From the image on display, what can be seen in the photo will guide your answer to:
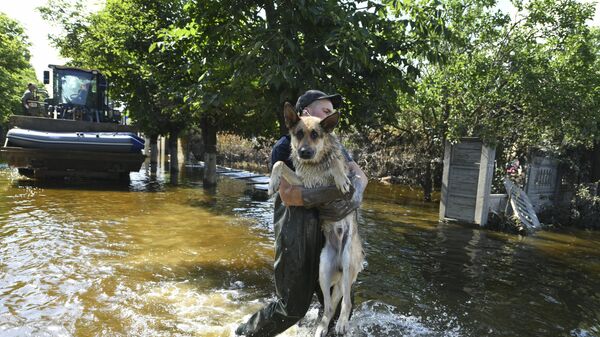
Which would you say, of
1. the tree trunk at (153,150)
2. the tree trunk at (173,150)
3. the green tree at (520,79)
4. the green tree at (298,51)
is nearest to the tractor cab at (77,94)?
the tree trunk at (173,150)

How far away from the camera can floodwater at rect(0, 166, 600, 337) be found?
14.1 feet

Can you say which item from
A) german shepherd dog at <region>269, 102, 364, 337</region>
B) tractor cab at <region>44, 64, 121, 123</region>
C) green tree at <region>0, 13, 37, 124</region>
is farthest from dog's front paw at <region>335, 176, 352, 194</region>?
green tree at <region>0, 13, 37, 124</region>

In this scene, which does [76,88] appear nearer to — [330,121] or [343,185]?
[330,121]

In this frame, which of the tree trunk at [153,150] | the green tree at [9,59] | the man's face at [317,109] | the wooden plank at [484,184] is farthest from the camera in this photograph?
the green tree at [9,59]

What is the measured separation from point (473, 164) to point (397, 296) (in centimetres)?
641

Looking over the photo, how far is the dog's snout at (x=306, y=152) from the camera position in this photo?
2.74 meters

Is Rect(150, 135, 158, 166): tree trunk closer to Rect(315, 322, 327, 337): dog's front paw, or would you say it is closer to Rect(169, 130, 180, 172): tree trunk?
Rect(169, 130, 180, 172): tree trunk

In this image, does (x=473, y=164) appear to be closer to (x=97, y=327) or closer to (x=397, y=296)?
(x=397, y=296)

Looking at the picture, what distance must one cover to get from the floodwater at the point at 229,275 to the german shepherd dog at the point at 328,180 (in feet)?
3.69

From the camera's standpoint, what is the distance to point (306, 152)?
108 inches

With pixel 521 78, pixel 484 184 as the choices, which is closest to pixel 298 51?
pixel 484 184

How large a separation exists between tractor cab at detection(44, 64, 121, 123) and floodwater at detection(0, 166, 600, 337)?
5233 millimetres

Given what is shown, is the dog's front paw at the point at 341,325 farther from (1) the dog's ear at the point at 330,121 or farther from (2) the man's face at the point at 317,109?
(2) the man's face at the point at 317,109

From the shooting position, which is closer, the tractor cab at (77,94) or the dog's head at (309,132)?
the dog's head at (309,132)
